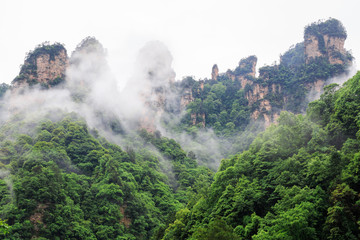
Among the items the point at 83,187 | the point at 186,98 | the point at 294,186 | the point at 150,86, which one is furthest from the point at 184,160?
the point at 294,186

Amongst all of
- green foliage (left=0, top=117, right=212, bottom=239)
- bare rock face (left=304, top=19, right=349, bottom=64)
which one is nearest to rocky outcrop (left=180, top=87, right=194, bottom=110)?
bare rock face (left=304, top=19, right=349, bottom=64)

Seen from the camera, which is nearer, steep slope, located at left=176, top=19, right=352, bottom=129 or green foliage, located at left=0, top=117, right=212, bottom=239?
green foliage, located at left=0, top=117, right=212, bottom=239

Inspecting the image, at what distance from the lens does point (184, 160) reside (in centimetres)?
9075

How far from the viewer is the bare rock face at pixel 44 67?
95.8 meters

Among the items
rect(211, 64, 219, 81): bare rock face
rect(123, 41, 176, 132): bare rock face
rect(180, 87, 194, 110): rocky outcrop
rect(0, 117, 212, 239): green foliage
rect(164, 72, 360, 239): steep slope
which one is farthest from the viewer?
rect(211, 64, 219, 81): bare rock face

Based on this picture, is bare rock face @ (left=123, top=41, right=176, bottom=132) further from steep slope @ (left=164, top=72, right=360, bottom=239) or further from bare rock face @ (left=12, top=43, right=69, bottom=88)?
steep slope @ (left=164, top=72, right=360, bottom=239)

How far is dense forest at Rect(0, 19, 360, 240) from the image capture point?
97.9 ft

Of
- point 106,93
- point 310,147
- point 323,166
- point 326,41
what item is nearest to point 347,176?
point 323,166

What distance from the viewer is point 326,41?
117m

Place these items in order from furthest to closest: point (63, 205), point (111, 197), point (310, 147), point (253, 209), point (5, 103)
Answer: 1. point (5, 103)
2. point (111, 197)
3. point (63, 205)
4. point (310, 147)
5. point (253, 209)

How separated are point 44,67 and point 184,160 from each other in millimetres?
45978

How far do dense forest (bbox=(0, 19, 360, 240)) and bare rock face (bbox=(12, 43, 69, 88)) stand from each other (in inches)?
14.7

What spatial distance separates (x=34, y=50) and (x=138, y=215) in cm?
6582

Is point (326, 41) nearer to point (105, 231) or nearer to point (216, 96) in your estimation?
point (216, 96)
